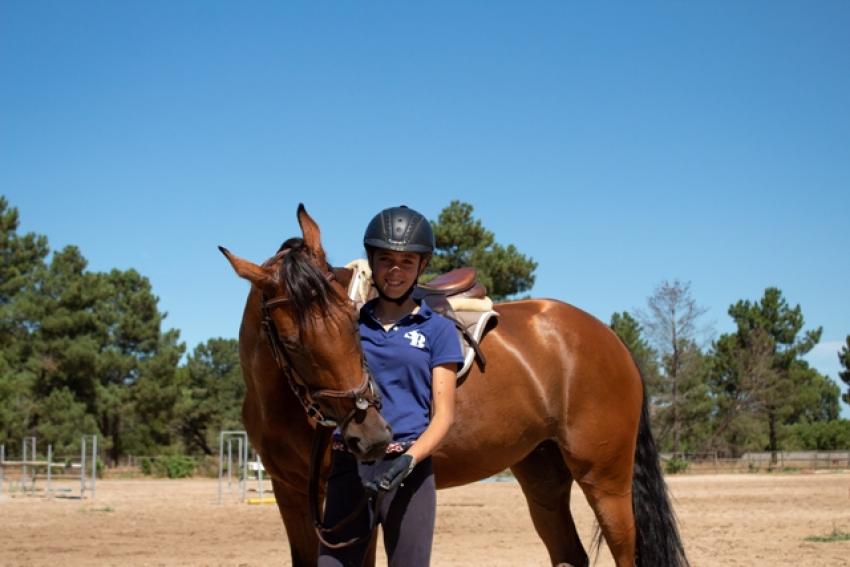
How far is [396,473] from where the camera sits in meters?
2.70

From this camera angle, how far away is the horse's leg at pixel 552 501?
5250 millimetres

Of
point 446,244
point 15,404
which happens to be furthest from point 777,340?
point 15,404

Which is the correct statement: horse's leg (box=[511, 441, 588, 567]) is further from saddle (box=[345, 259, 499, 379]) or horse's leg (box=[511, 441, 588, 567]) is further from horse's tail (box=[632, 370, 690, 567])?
saddle (box=[345, 259, 499, 379])

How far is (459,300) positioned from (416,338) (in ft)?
6.43

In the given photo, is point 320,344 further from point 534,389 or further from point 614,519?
point 614,519

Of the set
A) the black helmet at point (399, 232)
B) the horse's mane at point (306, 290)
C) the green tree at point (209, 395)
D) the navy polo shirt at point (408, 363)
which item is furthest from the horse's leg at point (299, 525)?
the green tree at point (209, 395)

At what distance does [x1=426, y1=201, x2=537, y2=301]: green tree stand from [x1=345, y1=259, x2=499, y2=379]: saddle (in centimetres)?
3132

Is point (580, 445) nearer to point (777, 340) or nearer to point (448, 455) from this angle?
point (448, 455)

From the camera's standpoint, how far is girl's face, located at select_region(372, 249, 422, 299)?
9.91 ft

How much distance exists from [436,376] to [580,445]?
2.20 metres

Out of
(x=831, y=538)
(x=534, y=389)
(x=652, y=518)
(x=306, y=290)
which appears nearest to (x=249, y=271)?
(x=306, y=290)

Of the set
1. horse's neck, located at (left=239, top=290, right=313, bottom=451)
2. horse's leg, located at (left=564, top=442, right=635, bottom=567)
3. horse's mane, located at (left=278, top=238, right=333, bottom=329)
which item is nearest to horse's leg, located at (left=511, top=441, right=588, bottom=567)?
horse's leg, located at (left=564, top=442, right=635, bottom=567)

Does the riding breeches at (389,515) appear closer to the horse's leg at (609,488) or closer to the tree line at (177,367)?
the horse's leg at (609,488)

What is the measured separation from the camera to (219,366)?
57.1 m
